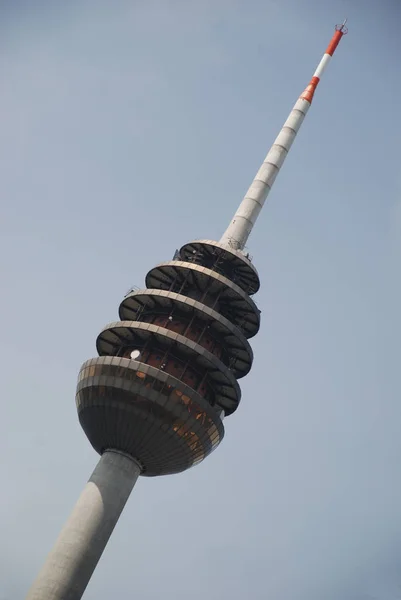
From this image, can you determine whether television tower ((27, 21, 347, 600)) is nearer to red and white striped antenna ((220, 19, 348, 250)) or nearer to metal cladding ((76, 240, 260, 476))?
metal cladding ((76, 240, 260, 476))

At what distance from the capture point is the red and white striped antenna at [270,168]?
7838cm

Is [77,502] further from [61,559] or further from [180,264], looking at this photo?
[180,264]

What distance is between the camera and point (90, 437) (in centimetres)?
6100

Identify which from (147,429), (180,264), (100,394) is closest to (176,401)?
(147,429)

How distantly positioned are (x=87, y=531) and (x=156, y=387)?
48.8 feet

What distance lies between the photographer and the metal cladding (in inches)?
2215

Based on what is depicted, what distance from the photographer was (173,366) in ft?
198

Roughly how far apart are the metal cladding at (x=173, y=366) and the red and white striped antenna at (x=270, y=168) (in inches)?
320

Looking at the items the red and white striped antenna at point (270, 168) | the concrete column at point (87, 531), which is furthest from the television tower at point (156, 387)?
the red and white striped antenna at point (270, 168)

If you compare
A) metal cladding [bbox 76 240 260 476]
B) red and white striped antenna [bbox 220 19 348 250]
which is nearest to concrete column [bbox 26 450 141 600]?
metal cladding [bbox 76 240 260 476]

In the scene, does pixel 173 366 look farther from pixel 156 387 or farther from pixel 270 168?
pixel 270 168

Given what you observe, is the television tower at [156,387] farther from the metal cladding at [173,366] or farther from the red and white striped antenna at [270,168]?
the red and white striped antenna at [270,168]

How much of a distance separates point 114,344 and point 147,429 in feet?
42.2

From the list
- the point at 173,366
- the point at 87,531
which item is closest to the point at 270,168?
the point at 173,366
